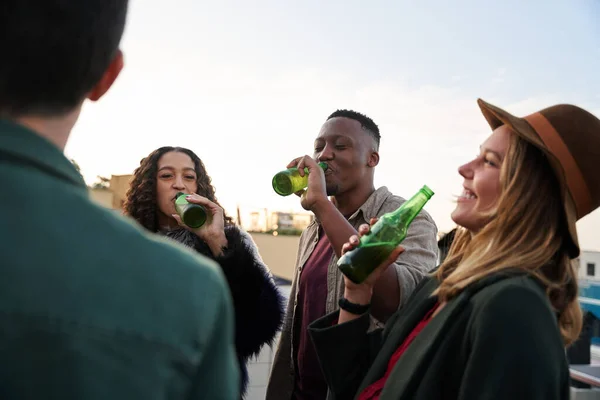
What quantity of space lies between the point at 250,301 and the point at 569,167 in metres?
1.28

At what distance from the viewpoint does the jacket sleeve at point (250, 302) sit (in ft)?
6.60

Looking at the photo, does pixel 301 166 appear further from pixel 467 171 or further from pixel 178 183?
pixel 467 171

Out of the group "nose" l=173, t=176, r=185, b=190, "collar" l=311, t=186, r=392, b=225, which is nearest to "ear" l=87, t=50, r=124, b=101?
"collar" l=311, t=186, r=392, b=225

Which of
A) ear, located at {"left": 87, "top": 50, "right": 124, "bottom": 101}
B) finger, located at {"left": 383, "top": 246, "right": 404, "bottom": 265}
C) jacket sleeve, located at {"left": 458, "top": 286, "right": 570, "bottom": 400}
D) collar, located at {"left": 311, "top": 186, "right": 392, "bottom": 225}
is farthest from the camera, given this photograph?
collar, located at {"left": 311, "top": 186, "right": 392, "bottom": 225}

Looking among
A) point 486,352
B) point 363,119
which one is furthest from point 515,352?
point 363,119

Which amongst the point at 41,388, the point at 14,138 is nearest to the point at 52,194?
the point at 14,138

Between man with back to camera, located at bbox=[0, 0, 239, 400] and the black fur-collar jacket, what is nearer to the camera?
man with back to camera, located at bbox=[0, 0, 239, 400]

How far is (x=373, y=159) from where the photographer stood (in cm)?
253

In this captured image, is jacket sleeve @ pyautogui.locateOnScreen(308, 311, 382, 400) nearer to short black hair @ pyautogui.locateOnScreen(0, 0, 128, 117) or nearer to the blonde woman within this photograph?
the blonde woman

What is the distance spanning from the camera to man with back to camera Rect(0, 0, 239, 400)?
479mm

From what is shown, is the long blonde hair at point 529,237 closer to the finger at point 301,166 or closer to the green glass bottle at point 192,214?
the finger at point 301,166

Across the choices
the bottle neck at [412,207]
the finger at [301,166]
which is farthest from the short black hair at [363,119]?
the bottle neck at [412,207]

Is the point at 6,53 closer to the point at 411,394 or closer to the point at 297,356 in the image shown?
the point at 411,394

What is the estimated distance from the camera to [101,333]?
50 cm
